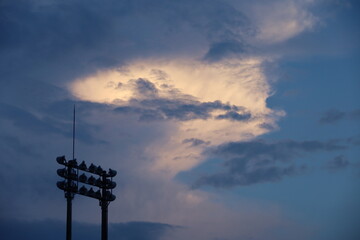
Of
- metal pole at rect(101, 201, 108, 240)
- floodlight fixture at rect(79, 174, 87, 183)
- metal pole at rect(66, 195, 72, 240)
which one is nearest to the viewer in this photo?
metal pole at rect(66, 195, 72, 240)

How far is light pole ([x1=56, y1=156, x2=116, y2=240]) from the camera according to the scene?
128ft

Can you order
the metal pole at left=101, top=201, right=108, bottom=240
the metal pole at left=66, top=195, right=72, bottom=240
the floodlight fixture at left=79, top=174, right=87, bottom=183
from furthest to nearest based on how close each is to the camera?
the metal pole at left=101, top=201, right=108, bottom=240, the floodlight fixture at left=79, top=174, right=87, bottom=183, the metal pole at left=66, top=195, right=72, bottom=240

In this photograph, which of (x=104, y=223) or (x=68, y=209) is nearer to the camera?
(x=68, y=209)

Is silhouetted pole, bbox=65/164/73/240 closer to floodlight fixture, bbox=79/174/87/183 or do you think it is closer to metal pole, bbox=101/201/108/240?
floodlight fixture, bbox=79/174/87/183

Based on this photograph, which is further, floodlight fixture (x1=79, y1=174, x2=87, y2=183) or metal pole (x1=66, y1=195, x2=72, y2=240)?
floodlight fixture (x1=79, y1=174, x2=87, y2=183)

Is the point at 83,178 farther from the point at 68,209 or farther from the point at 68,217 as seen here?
the point at 68,217

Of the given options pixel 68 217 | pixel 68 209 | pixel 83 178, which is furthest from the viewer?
pixel 83 178

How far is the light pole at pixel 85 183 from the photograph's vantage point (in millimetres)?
38969

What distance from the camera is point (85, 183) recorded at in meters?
40.9

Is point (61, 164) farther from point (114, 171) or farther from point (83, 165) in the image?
point (114, 171)

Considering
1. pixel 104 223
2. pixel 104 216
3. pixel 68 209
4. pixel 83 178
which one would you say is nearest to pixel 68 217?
pixel 68 209

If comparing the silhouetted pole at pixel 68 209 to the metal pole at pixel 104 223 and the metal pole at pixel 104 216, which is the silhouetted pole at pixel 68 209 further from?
the metal pole at pixel 104 223

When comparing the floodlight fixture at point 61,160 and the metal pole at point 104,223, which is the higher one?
the floodlight fixture at point 61,160

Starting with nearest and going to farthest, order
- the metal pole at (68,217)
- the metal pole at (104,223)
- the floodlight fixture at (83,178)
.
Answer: the metal pole at (68,217), the floodlight fixture at (83,178), the metal pole at (104,223)
